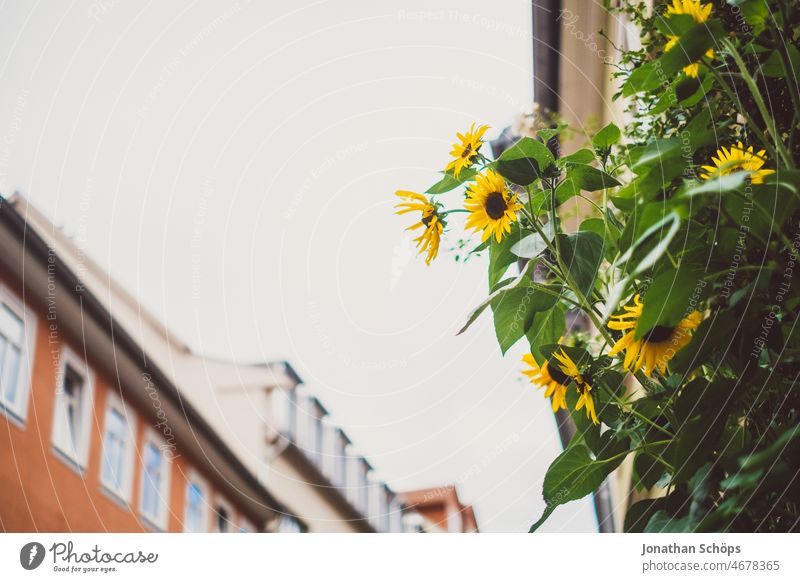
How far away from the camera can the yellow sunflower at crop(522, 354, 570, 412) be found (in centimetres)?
63

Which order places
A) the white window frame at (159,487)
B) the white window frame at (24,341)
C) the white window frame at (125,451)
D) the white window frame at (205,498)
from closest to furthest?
the white window frame at (24,341)
the white window frame at (125,451)
the white window frame at (159,487)
the white window frame at (205,498)

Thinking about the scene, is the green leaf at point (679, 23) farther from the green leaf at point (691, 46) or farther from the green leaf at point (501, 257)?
A: the green leaf at point (501, 257)

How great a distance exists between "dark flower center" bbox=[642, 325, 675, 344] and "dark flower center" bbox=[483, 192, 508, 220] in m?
0.16

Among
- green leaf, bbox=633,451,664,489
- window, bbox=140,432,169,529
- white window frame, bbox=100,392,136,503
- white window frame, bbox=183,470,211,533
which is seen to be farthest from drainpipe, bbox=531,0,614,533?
white window frame, bbox=183,470,211,533

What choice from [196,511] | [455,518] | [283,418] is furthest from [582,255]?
[283,418]

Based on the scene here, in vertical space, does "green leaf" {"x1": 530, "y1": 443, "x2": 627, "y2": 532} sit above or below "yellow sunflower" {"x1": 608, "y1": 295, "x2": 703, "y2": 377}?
below

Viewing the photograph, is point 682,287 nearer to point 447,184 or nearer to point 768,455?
point 768,455

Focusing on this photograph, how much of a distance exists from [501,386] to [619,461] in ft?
1.84

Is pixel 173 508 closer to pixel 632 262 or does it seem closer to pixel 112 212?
pixel 112 212

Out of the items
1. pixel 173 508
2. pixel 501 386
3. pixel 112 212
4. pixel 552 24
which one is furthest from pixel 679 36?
pixel 173 508

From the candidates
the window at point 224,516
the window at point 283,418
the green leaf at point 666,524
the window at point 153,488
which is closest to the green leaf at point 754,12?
the green leaf at point 666,524

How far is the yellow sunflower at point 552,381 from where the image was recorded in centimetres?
63

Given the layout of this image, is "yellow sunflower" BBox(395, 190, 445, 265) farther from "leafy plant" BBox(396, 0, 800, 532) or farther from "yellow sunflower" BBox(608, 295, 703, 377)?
"yellow sunflower" BBox(608, 295, 703, 377)

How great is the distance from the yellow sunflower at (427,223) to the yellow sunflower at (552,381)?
13 cm
